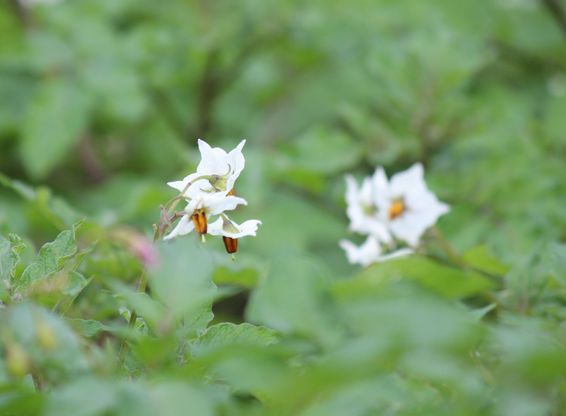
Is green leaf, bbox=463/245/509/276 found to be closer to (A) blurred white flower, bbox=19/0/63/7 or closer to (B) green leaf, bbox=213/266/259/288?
(B) green leaf, bbox=213/266/259/288

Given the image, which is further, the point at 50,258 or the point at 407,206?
the point at 407,206

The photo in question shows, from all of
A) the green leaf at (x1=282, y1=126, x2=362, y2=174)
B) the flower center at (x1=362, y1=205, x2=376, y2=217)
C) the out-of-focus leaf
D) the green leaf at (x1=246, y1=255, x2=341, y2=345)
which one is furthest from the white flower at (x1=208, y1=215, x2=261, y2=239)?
the green leaf at (x1=282, y1=126, x2=362, y2=174)

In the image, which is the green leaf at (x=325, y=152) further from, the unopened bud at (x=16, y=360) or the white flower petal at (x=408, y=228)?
the unopened bud at (x=16, y=360)

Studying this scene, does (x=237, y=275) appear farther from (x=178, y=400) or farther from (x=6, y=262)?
(x=178, y=400)

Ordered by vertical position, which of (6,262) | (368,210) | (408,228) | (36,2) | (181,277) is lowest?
(181,277)

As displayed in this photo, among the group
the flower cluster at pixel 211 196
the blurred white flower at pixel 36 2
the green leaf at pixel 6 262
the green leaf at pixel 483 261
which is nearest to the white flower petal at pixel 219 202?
the flower cluster at pixel 211 196

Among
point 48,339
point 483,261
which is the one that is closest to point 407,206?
point 483,261
